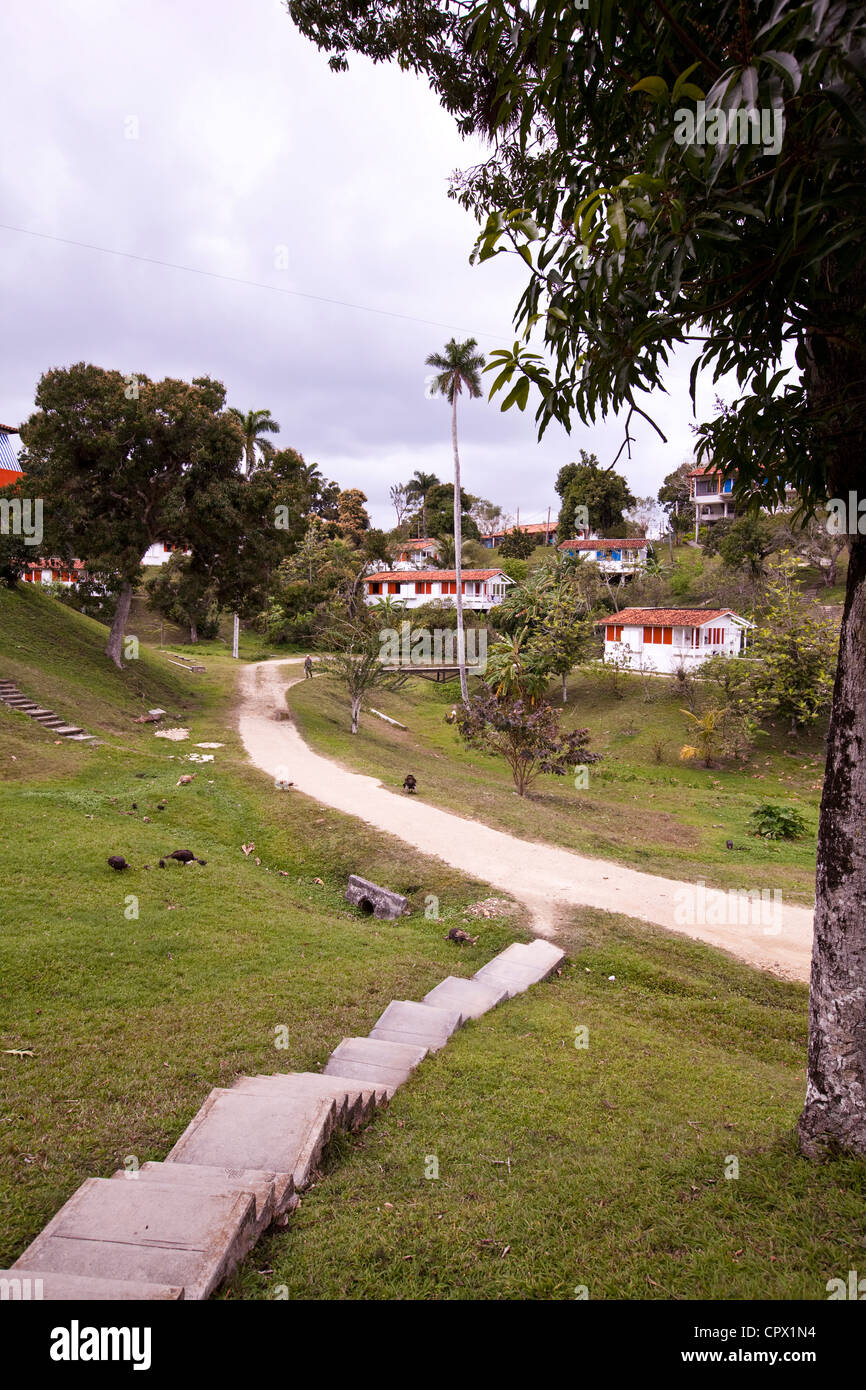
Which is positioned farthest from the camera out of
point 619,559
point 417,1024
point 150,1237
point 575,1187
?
point 619,559

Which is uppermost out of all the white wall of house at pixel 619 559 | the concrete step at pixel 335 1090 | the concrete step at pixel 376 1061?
the white wall of house at pixel 619 559

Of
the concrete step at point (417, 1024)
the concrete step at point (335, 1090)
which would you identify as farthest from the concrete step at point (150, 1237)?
the concrete step at point (417, 1024)

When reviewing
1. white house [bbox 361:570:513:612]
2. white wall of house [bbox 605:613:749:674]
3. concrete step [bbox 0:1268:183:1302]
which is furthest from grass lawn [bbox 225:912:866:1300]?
white house [bbox 361:570:513:612]

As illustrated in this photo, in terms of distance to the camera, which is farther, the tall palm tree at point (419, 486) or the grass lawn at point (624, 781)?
the tall palm tree at point (419, 486)

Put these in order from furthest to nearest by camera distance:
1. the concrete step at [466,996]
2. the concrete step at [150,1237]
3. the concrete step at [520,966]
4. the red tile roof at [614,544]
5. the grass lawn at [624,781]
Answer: the red tile roof at [614,544], the grass lawn at [624,781], the concrete step at [520,966], the concrete step at [466,996], the concrete step at [150,1237]

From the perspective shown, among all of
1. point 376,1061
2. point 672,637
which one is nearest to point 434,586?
point 672,637

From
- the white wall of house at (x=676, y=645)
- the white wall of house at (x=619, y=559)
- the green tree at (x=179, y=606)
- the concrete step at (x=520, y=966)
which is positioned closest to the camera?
the concrete step at (x=520, y=966)

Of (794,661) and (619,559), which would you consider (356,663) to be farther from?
(619,559)

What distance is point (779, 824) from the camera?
53.7 ft

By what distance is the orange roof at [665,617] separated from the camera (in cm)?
3503

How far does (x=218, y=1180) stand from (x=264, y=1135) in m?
0.59

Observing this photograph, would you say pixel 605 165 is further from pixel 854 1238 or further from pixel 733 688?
pixel 733 688

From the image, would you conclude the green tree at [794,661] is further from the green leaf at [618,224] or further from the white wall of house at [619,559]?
the green leaf at [618,224]

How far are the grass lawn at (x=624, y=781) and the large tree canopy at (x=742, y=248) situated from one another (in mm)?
8300
